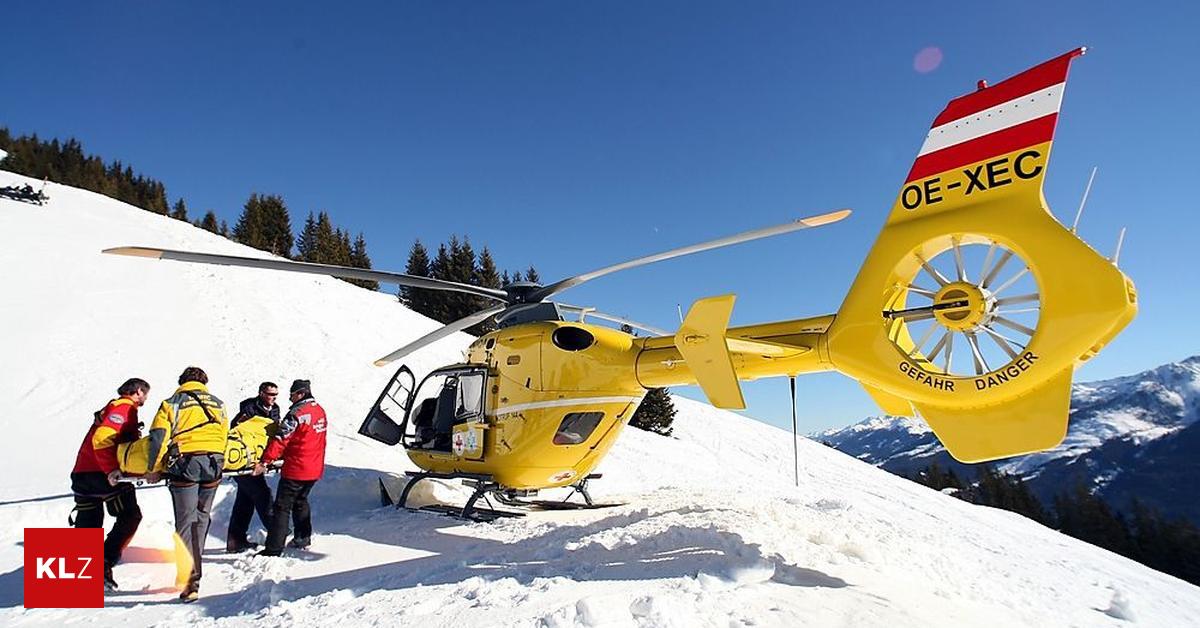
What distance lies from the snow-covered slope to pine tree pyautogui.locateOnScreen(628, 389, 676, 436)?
9419 millimetres

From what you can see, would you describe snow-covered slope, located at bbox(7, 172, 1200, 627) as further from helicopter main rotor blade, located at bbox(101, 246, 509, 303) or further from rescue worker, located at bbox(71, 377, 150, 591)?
helicopter main rotor blade, located at bbox(101, 246, 509, 303)

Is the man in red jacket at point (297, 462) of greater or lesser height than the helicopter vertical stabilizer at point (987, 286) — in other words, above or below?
below

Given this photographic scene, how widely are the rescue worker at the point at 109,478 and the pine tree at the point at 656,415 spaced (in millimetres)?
22686

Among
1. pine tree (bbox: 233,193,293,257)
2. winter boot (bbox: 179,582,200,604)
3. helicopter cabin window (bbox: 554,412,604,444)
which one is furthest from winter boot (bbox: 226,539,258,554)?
pine tree (bbox: 233,193,293,257)

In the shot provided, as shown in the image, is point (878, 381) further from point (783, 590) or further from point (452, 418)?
point (452, 418)

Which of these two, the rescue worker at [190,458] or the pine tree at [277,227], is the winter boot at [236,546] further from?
the pine tree at [277,227]

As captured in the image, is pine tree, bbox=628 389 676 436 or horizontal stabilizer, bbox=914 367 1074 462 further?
pine tree, bbox=628 389 676 436

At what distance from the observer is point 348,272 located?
24.2 ft

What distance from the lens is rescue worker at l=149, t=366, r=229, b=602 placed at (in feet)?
17.5

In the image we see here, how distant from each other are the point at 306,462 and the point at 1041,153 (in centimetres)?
803

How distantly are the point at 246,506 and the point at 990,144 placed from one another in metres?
8.71

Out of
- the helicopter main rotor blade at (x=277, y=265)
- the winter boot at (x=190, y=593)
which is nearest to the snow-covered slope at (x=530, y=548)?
the winter boot at (x=190, y=593)

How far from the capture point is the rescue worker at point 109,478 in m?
5.65

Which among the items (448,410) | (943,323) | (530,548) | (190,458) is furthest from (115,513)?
(943,323)
